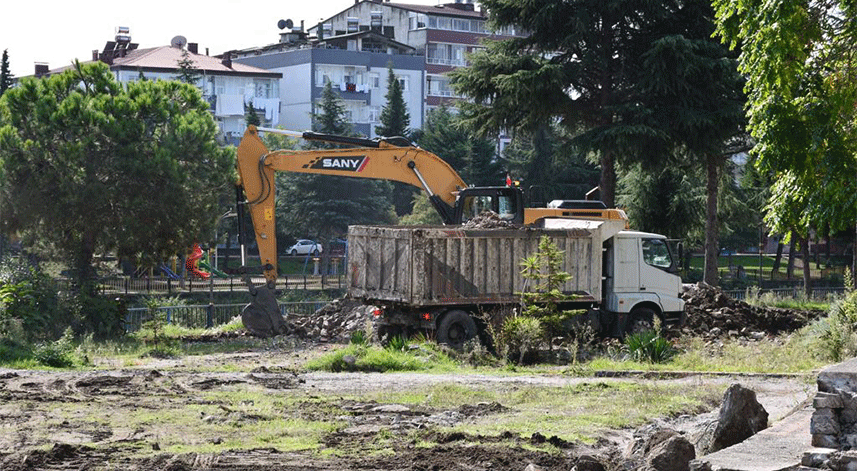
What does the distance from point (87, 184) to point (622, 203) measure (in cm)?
2184

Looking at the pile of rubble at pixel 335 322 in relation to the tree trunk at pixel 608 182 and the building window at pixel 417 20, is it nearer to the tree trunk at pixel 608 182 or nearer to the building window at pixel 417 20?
the tree trunk at pixel 608 182

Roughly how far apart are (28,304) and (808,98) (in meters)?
17.8

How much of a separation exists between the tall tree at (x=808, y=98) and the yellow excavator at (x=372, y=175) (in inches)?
340

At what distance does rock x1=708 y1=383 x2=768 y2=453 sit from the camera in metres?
11.7

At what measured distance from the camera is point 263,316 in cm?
2916

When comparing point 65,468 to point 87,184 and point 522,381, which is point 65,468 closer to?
point 522,381

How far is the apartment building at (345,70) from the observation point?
9394 centimetres

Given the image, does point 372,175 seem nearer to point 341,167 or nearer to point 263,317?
point 341,167

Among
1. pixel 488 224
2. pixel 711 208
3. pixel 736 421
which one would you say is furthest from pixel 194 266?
pixel 736 421

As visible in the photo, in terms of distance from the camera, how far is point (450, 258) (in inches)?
960

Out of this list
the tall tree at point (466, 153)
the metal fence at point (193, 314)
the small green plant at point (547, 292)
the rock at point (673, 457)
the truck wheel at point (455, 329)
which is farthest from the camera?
the tall tree at point (466, 153)

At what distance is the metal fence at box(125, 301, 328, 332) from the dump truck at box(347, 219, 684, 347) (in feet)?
25.2

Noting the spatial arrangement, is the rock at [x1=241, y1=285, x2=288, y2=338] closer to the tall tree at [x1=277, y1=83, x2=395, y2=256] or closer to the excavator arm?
the excavator arm

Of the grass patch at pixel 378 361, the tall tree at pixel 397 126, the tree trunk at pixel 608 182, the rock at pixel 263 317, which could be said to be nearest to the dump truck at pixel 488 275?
the grass patch at pixel 378 361
